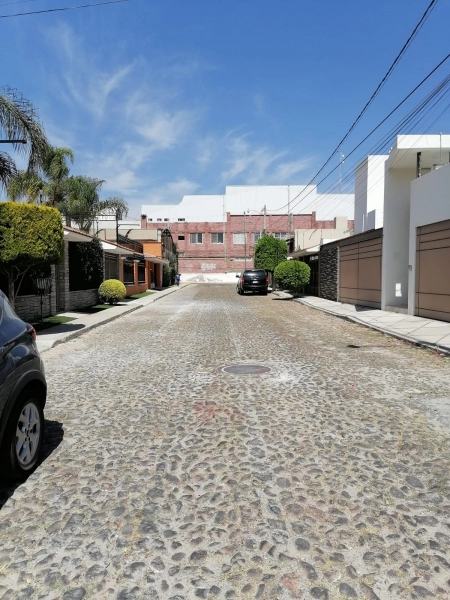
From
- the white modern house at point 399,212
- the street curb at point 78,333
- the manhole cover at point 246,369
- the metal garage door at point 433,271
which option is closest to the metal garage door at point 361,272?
the white modern house at point 399,212

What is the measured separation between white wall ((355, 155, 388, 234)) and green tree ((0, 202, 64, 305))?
19.4 metres

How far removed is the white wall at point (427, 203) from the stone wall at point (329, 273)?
9087 mm

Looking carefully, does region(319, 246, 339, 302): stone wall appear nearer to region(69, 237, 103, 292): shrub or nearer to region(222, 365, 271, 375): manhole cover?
region(69, 237, 103, 292): shrub

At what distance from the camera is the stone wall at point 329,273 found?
24664 mm

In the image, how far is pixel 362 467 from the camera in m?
3.74

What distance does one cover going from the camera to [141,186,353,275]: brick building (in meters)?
74.8

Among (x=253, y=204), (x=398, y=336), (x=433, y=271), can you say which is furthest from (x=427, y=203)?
(x=253, y=204)

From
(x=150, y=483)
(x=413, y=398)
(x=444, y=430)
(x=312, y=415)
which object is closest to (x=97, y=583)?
(x=150, y=483)

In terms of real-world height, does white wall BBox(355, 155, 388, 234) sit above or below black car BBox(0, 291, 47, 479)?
above

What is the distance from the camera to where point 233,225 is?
2980 inches

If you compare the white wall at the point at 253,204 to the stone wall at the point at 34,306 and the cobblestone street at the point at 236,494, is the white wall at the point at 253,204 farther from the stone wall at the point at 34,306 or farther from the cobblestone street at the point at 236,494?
the cobblestone street at the point at 236,494

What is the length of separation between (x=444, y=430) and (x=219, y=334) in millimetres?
7996

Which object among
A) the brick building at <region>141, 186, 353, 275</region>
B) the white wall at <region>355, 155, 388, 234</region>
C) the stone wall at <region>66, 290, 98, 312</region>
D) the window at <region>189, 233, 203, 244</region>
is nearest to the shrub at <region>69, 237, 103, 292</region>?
the stone wall at <region>66, 290, 98, 312</region>

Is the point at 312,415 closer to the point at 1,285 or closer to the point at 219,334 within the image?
the point at 219,334
